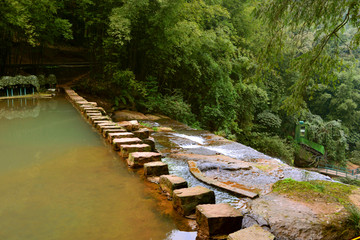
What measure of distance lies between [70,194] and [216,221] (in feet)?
5.19

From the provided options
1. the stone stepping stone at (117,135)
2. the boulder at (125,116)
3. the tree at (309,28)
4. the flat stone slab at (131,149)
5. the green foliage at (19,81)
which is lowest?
the boulder at (125,116)

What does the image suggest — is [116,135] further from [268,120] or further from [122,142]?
[268,120]

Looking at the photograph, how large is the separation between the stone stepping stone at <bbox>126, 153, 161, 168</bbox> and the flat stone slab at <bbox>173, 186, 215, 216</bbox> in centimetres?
120

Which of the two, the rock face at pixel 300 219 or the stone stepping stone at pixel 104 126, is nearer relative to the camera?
the rock face at pixel 300 219

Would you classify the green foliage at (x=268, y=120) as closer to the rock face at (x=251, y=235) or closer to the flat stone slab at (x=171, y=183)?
the flat stone slab at (x=171, y=183)

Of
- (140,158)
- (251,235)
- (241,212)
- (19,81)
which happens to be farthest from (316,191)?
(19,81)

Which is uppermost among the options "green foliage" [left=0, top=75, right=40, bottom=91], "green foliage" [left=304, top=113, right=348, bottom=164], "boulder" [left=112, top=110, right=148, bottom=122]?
"green foliage" [left=0, top=75, right=40, bottom=91]

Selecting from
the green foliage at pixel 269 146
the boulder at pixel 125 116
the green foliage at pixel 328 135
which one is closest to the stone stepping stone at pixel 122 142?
the boulder at pixel 125 116

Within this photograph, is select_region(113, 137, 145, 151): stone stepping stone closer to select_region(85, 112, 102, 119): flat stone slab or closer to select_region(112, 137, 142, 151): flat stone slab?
select_region(112, 137, 142, 151): flat stone slab

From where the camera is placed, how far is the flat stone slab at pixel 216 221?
6.80 ft

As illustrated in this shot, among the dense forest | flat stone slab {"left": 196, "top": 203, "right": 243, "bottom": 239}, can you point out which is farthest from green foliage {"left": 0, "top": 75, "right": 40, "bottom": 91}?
flat stone slab {"left": 196, "top": 203, "right": 243, "bottom": 239}

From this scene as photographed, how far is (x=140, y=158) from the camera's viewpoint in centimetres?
372

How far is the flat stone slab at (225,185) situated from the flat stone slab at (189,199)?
59 centimetres

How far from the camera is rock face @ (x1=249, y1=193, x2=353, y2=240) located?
6.77 ft
